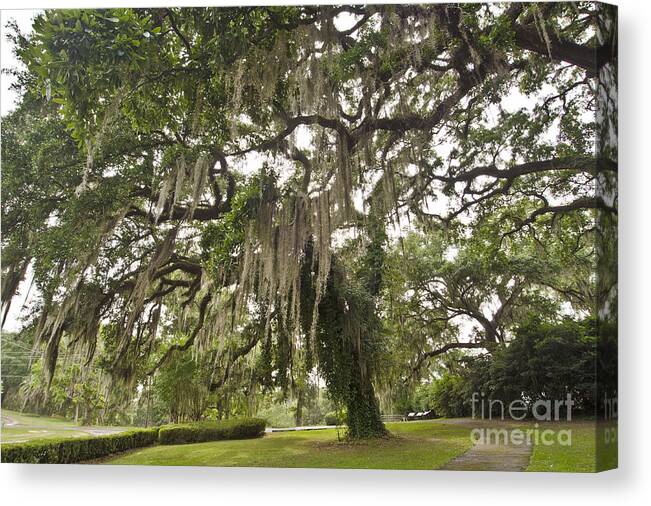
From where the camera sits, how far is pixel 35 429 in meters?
4.48

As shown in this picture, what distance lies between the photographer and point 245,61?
4.57 meters

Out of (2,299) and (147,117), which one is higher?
(147,117)

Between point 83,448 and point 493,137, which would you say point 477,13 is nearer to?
point 493,137

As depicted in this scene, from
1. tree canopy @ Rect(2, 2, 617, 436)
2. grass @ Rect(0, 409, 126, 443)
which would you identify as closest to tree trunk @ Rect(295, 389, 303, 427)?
tree canopy @ Rect(2, 2, 617, 436)

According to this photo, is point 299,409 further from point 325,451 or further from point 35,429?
point 35,429

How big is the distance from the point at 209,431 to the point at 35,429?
55.7 inches

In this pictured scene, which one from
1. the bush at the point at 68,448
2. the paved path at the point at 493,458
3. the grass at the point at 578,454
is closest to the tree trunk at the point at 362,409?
the paved path at the point at 493,458

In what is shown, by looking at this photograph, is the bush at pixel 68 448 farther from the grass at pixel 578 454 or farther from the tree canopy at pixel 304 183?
the grass at pixel 578 454

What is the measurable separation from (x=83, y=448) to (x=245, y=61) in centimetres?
348

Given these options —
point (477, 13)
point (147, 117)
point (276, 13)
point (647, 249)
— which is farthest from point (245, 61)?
point (647, 249)

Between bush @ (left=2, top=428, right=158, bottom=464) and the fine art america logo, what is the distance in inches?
104

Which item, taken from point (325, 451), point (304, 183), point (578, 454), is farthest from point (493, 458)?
point (304, 183)

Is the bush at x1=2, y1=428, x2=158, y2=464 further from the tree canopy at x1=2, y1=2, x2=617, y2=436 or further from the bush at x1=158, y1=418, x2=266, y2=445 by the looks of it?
the tree canopy at x1=2, y1=2, x2=617, y2=436

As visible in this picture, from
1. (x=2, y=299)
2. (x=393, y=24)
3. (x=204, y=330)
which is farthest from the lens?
(x=204, y=330)
